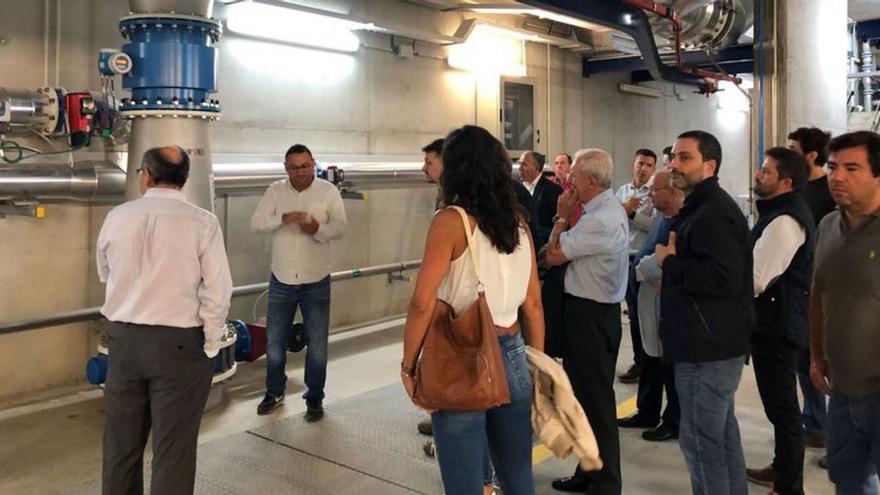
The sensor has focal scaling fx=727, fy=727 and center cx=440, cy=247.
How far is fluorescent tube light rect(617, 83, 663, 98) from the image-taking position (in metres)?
9.77

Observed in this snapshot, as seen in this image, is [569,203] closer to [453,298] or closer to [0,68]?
[453,298]

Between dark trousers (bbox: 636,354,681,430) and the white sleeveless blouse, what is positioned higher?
the white sleeveless blouse

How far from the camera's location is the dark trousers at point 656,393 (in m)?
3.78

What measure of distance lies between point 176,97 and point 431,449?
7.13 ft

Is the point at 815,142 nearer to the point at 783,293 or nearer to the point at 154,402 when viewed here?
the point at 783,293

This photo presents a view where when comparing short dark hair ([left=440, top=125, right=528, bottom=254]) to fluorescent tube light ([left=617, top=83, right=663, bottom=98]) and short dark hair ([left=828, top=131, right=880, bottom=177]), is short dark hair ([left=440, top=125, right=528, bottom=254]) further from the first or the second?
fluorescent tube light ([left=617, top=83, right=663, bottom=98])

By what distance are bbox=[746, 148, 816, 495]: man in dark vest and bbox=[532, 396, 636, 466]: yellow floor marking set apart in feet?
3.40

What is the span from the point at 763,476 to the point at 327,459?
6.57ft

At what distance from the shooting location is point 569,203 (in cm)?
303

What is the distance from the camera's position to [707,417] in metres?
2.40

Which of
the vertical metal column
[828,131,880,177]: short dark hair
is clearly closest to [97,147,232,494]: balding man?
the vertical metal column

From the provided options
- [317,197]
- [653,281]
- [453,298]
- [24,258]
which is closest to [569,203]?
[653,281]

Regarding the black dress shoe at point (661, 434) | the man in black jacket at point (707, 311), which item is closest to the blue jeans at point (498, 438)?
the man in black jacket at point (707, 311)

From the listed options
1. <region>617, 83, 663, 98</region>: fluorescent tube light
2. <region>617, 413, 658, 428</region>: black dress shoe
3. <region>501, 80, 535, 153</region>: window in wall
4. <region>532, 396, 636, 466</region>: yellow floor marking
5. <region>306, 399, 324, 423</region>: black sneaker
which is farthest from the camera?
<region>617, 83, 663, 98</region>: fluorescent tube light
